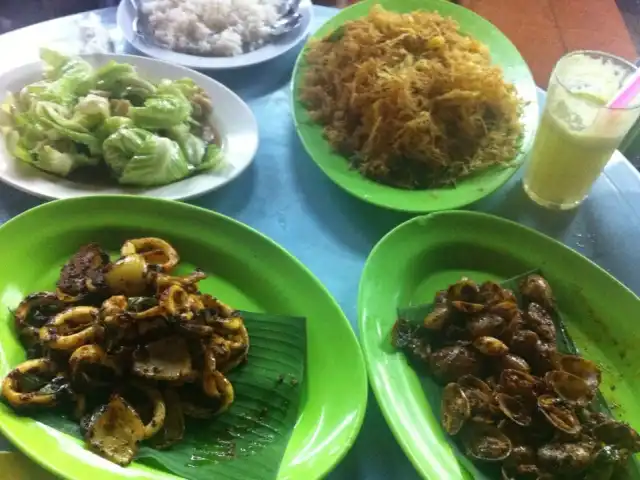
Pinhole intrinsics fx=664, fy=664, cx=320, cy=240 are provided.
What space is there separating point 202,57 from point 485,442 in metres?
1.46

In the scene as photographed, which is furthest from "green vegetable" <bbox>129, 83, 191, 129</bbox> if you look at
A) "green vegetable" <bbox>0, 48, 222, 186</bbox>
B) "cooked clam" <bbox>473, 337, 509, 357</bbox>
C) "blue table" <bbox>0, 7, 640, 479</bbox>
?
"cooked clam" <bbox>473, 337, 509, 357</bbox>

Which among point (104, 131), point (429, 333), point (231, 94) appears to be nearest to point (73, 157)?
point (104, 131)

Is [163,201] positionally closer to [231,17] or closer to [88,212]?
[88,212]

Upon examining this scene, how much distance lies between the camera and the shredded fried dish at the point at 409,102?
1.83 meters

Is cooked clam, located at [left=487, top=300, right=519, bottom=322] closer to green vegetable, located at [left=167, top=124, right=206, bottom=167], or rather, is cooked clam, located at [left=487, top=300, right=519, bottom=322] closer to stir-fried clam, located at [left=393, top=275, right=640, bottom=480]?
stir-fried clam, located at [left=393, top=275, right=640, bottom=480]

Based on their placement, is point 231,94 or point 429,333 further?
point 231,94

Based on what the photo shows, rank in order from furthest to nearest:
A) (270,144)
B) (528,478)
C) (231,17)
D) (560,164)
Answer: (231,17) → (270,144) → (560,164) → (528,478)

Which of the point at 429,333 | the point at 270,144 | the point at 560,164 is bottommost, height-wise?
the point at 270,144

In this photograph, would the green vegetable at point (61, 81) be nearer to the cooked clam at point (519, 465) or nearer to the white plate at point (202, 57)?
the white plate at point (202, 57)

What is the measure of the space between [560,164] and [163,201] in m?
1.05

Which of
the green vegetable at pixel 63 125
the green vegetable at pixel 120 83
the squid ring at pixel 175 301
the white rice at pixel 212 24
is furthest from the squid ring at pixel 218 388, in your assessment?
the white rice at pixel 212 24

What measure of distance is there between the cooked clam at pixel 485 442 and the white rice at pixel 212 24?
56.3 inches

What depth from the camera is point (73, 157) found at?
161 cm

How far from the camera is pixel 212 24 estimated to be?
7.30ft
